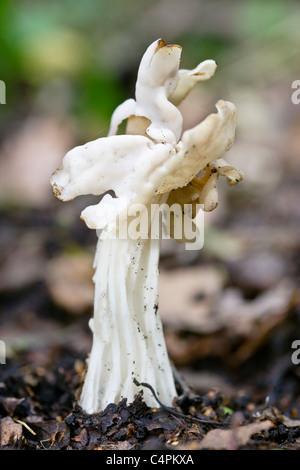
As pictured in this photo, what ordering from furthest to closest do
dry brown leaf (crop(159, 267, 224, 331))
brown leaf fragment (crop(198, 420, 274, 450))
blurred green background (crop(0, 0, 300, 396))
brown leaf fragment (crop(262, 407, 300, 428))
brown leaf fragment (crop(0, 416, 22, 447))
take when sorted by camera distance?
blurred green background (crop(0, 0, 300, 396))
dry brown leaf (crop(159, 267, 224, 331))
brown leaf fragment (crop(262, 407, 300, 428))
brown leaf fragment (crop(0, 416, 22, 447))
brown leaf fragment (crop(198, 420, 274, 450))

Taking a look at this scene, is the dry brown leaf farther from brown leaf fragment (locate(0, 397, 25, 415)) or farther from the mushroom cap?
the mushroom cap

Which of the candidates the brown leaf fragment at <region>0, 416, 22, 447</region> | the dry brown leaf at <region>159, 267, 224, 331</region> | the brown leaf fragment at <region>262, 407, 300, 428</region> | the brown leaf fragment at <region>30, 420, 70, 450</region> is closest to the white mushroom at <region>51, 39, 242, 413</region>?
the brown leaf fragment at <region>30, 420, 70, 450</region>

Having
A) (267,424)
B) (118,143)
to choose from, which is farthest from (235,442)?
(118,143)

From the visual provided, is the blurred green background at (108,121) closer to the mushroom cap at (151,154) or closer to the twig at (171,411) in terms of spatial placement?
the twig at (171,411)

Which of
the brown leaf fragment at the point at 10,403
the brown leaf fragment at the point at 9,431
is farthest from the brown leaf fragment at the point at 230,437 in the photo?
the brown leaf fragment at the point at 10,403

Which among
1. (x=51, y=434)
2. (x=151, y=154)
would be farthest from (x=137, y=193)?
(x=51, y=434)

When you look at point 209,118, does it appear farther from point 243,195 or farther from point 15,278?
point 243,195

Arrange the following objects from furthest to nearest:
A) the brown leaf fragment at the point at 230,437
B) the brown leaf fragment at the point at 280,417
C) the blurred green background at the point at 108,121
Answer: the blurred green background at the point at 108,121
the brown leaf fragment at the point at 280,417
the brown leaf fragment at the point at 230,437
